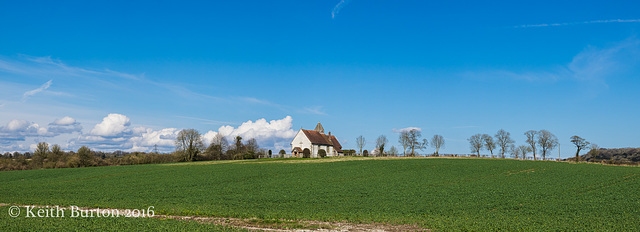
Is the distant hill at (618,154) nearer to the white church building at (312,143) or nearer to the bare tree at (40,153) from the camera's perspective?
the white church building at (312,143)

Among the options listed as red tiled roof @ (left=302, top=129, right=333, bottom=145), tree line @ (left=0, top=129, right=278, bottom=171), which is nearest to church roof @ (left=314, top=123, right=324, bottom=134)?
red tiled roof @ (left=302, top=129, right=333, bottom=145)

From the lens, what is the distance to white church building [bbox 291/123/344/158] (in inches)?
3880

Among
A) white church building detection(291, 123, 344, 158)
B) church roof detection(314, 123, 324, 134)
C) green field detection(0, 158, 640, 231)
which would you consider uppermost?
church roof detection(314, 123, 324, 134)

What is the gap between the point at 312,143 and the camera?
323ft

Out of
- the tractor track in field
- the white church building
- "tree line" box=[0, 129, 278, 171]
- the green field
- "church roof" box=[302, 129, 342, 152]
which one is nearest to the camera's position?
the tractor track in field

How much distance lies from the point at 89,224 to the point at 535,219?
22.3 metres

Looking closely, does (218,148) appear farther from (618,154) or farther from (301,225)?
(618,154)

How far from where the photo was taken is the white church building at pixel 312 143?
98.6 meters

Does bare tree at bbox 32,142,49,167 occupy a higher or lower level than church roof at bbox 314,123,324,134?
lower

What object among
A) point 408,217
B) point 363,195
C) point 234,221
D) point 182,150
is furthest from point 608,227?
point 182,150

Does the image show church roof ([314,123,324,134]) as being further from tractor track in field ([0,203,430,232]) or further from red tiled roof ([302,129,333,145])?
tractor track in field ([0,203,430,232])

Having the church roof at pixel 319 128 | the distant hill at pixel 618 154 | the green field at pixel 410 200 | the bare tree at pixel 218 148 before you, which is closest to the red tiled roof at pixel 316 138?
the church roof at pixel 319 128

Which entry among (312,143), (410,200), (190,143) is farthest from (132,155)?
(410,200)

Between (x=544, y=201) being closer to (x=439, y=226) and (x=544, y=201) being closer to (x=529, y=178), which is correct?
(x=439, y=226)
